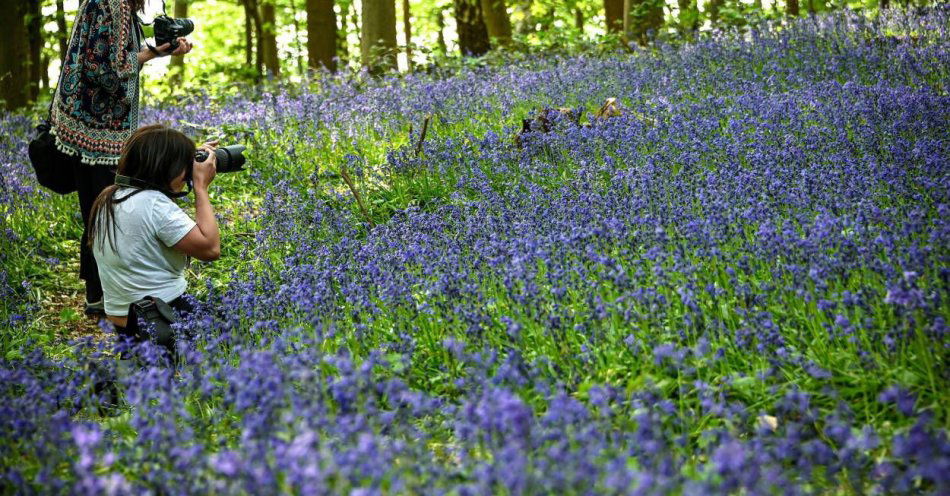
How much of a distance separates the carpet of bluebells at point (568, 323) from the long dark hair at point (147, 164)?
0.70 m

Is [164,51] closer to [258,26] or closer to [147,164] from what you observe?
[147,164]

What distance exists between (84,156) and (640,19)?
30.4 feet

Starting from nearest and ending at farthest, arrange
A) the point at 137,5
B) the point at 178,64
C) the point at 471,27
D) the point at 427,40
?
the point at 137,5 → the point at 471,27 → the point at 427,40 → the point at 178,64

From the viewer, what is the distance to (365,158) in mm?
7406

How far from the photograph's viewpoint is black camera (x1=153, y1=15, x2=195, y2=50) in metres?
5.39

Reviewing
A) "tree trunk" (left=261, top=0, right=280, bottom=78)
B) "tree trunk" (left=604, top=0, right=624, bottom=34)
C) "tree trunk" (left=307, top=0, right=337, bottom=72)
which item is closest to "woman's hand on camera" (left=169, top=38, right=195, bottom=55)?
"tree trunk" (left=307, top=0, right=337, bottom=72)

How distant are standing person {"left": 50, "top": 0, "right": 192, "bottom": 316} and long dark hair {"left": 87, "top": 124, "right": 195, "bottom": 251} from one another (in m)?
0.86

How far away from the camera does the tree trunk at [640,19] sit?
477 inches

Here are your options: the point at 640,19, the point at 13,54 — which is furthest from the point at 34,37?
the point at 640,19

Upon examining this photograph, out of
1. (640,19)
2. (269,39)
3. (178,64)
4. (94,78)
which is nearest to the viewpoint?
(94,78)

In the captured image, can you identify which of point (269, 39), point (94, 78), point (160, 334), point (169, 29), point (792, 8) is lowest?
point (269, 39)

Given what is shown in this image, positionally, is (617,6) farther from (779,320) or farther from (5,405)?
(5,405)

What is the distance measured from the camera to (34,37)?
44.6 feet

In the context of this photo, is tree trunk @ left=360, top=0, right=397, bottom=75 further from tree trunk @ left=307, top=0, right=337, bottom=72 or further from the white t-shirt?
the white t-shirt
